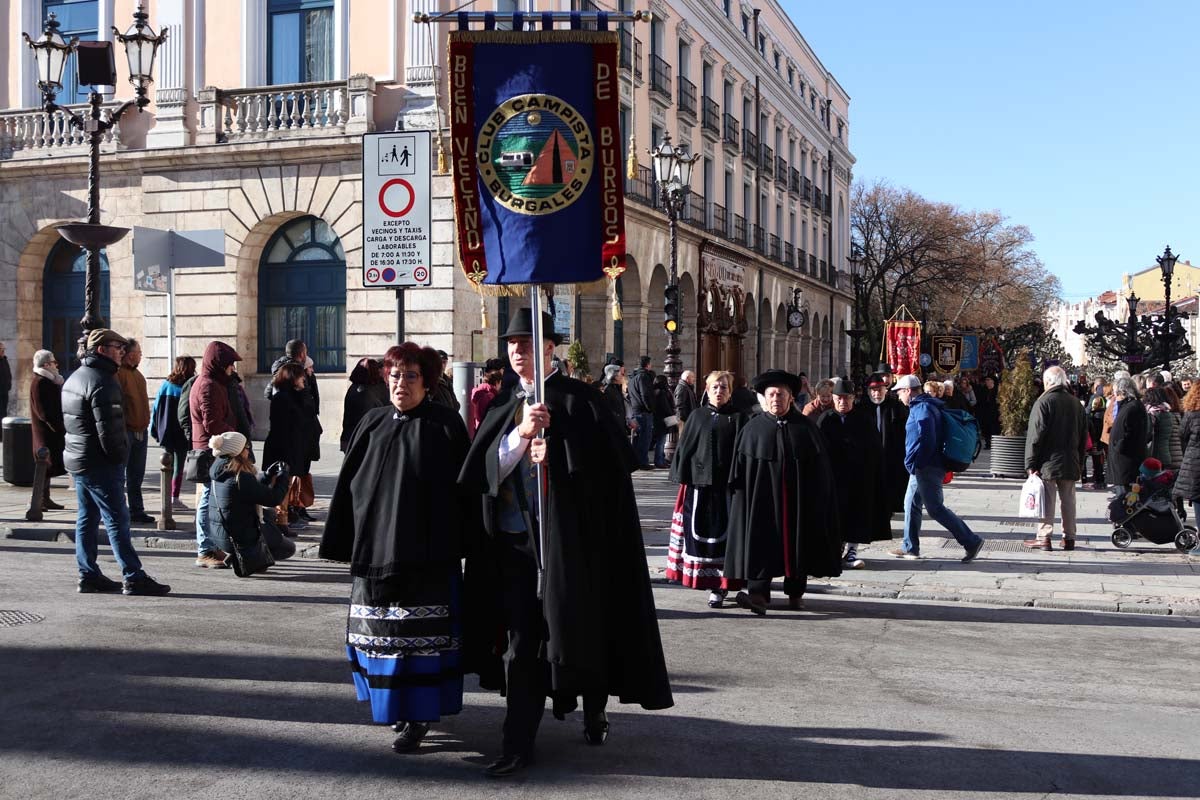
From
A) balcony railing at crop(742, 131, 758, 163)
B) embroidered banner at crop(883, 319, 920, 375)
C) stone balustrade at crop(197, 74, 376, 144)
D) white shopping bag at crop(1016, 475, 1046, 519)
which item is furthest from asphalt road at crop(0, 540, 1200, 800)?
balcony railing at crop(742, 131, 758, 163)

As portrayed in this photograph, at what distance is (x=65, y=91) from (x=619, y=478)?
24.5 metres

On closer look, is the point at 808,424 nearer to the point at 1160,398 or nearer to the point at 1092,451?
the point at 1160,398

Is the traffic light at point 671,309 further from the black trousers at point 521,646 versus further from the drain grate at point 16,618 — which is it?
the black trousers at point 521,646

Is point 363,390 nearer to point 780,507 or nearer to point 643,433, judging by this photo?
point 780,507

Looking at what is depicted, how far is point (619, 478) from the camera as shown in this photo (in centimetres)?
515

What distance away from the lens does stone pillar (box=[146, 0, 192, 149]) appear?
23703 mm

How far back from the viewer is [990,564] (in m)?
11.2

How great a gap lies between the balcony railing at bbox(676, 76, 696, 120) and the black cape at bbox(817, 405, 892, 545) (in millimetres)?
24845

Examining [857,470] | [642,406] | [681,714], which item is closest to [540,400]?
[681,714]

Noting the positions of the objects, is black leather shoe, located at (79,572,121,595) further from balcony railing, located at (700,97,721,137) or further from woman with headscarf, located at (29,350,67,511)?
balcony railing, located at (700,97,721,137)

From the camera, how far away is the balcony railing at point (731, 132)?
39062 millimetres

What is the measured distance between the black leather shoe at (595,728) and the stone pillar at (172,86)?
20.7 m

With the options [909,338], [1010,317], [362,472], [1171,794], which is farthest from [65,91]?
[1010,317]

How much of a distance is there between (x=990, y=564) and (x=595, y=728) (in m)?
6.85
